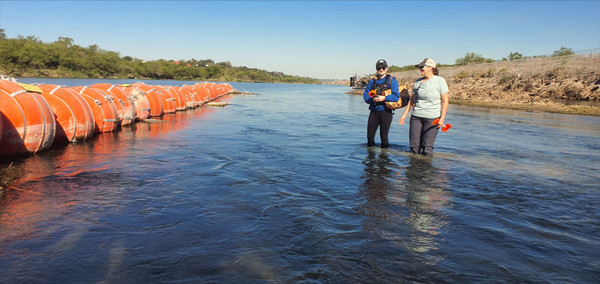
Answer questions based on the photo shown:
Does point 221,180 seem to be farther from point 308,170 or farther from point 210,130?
point 210,130

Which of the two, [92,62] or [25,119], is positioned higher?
[92,62]

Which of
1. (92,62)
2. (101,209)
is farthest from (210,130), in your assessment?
(92,62)

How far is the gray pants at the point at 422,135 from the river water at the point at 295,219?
0.25 meters

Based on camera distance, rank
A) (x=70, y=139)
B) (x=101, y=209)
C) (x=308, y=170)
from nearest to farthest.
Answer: (x=101, y=209) < (x=308, y=170) < (x=70, y=139)

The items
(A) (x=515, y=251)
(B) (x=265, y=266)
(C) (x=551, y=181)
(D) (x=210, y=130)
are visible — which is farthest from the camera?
(D) (x=210, y=130)

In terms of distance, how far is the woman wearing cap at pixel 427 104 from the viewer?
7148mm

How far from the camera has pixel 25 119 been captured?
739 cm

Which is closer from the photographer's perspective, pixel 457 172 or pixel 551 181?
pixel 551 181

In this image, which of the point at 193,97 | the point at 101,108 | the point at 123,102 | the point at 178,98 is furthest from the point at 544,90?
the point at 101,108

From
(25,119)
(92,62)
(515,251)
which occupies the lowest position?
(515,251)

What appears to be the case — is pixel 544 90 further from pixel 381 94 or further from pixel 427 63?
pixel 427 63

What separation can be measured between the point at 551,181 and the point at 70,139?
36.1ft

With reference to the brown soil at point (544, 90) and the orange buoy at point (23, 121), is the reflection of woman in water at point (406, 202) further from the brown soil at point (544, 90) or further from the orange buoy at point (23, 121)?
the brown soil at point (544, 90)

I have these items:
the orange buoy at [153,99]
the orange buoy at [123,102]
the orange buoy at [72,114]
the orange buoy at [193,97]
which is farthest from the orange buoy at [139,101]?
the orange buoy at [193,97]
